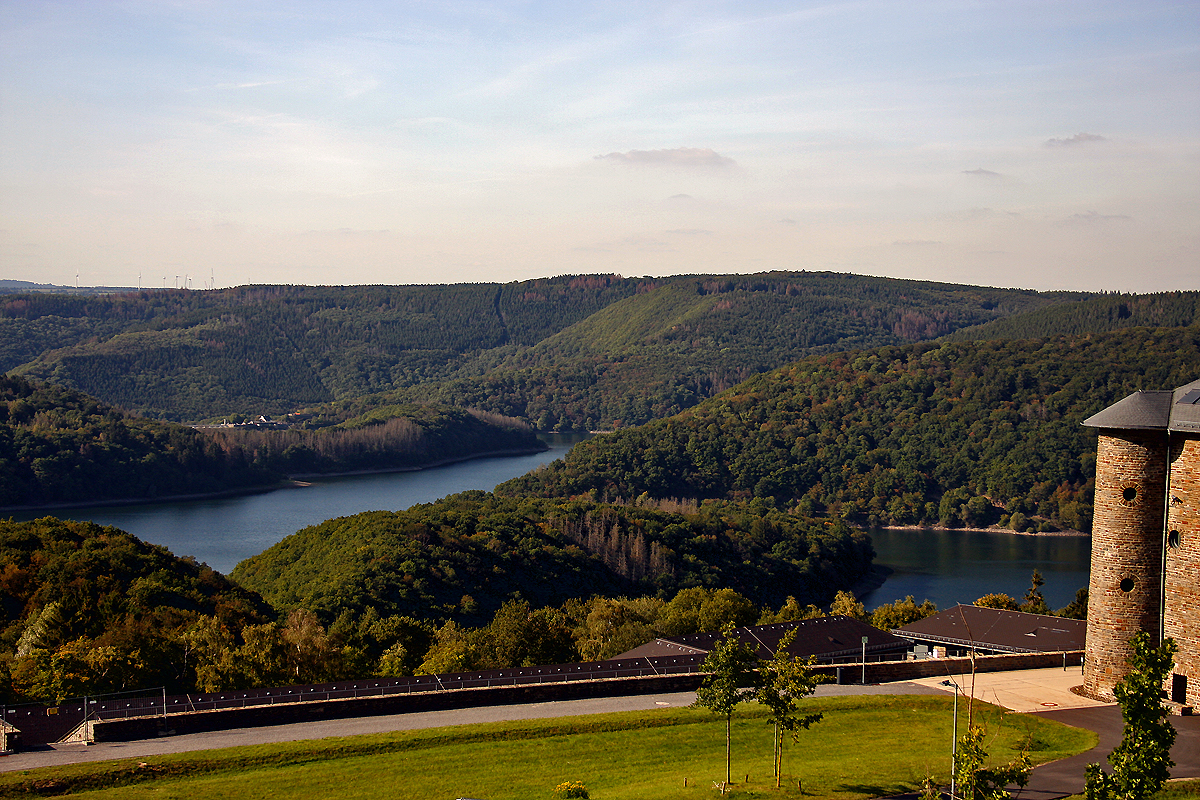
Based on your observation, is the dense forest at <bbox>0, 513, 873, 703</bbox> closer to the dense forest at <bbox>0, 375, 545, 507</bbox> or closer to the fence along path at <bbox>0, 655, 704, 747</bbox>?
the fence along path at <bbox>0, 655, 704, 747</bbox>

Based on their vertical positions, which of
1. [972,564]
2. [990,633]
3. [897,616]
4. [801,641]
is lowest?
[972,564]

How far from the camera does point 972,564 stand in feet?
350

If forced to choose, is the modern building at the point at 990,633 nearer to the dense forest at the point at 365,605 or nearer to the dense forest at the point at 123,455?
the dense forest at the point at 365,605

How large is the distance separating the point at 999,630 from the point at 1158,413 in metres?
16.3

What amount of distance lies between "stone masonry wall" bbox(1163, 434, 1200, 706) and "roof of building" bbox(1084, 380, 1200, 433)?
39cm

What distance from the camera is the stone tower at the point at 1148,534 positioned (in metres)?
24.8

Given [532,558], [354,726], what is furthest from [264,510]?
[354,726]

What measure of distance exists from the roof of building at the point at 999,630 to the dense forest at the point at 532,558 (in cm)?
3185

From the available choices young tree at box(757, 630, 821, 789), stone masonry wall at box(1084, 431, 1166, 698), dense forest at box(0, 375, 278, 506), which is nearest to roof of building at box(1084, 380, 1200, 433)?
stone masonry wall at box(1084, 431, 1166, 698)

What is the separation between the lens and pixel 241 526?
417ft

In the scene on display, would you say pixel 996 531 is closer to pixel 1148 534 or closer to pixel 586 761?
pixel 1148 534

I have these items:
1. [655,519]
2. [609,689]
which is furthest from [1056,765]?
[655,519]

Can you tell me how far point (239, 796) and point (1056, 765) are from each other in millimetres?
15297

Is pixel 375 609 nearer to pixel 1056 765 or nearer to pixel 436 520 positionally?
pixel 436 520
